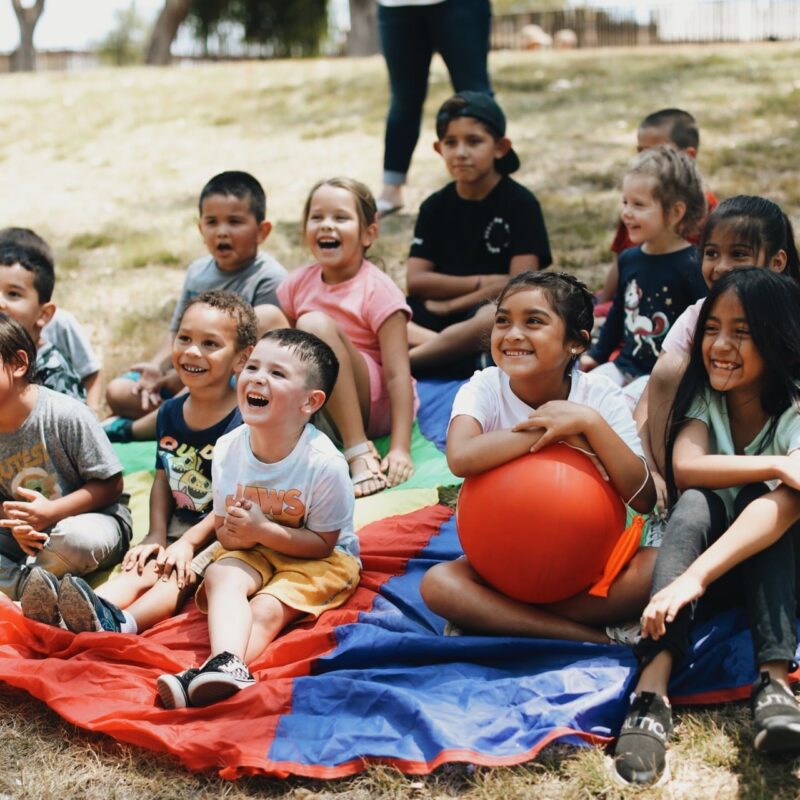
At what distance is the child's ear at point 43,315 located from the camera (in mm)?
5039

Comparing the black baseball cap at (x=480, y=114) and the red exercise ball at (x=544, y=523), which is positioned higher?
the black baseball cap at (x=480, y=114)

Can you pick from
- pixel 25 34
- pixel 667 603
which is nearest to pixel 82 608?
pixel 667 603

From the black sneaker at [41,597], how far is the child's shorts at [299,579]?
485mm

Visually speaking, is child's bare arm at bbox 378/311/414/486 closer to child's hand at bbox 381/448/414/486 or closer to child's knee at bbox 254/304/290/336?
child's hand at bbox 381/448/414/486

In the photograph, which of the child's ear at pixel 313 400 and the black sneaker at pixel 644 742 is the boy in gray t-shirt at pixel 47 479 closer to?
the child's ear at pixel 313 400

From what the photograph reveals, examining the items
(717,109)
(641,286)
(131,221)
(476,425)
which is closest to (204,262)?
(641,286)

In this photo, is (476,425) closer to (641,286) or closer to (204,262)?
(641,286)

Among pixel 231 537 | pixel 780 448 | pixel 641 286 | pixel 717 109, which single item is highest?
pixel 717 109

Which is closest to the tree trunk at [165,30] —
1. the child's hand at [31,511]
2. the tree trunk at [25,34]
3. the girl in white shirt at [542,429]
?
the tree trunk at [25,34]

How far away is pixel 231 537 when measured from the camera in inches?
146

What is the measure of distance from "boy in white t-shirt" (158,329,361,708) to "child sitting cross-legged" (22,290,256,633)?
20 centimetres

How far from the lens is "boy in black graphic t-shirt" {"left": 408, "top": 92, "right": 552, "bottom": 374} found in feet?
18.3

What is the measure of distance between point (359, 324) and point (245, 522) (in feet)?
5.47

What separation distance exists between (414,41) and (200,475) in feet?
15.0
